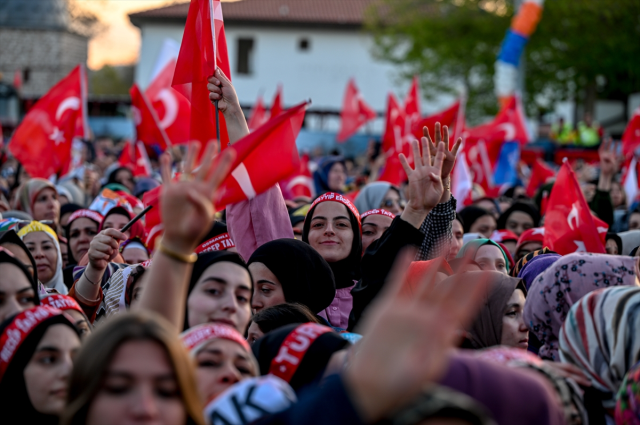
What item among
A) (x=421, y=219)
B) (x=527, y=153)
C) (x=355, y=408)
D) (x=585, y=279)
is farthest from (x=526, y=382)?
(x=527, y=153)

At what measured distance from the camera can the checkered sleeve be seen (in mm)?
3936

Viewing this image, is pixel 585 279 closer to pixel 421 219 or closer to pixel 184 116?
pixel 421 219

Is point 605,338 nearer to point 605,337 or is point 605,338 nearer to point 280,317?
point 605,337

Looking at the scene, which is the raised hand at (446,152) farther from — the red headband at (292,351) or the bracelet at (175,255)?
the bracelet at (175,255)

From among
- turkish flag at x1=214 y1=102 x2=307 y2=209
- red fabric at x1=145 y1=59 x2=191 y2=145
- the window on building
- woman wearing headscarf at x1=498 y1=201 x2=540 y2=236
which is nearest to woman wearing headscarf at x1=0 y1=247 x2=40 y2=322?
turkish flag at x1=214 y1=102 x2=307 y2=209

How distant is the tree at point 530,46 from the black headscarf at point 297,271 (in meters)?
25.1

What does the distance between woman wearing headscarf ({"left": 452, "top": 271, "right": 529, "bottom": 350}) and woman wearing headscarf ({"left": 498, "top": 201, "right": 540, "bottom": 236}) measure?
380 centimetres

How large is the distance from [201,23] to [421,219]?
220 centimetres

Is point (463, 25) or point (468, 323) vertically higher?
point (463, 25)

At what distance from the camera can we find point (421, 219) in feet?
12.3

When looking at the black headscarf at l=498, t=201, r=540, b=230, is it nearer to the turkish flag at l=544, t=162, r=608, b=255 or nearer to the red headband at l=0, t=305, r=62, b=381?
the turkish flag at l=544, t=162, r=608, b=255

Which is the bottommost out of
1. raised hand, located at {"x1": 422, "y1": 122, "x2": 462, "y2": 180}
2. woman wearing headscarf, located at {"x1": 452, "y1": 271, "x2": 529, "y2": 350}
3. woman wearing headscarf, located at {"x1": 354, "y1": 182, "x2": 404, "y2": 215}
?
woman wearing headscarf, located at {"x1": 452, "y1": 271, "x2": 529, "y2": 350}

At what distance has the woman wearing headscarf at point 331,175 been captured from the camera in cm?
981

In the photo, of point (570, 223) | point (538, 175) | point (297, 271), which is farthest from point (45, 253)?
point (538, 175)
